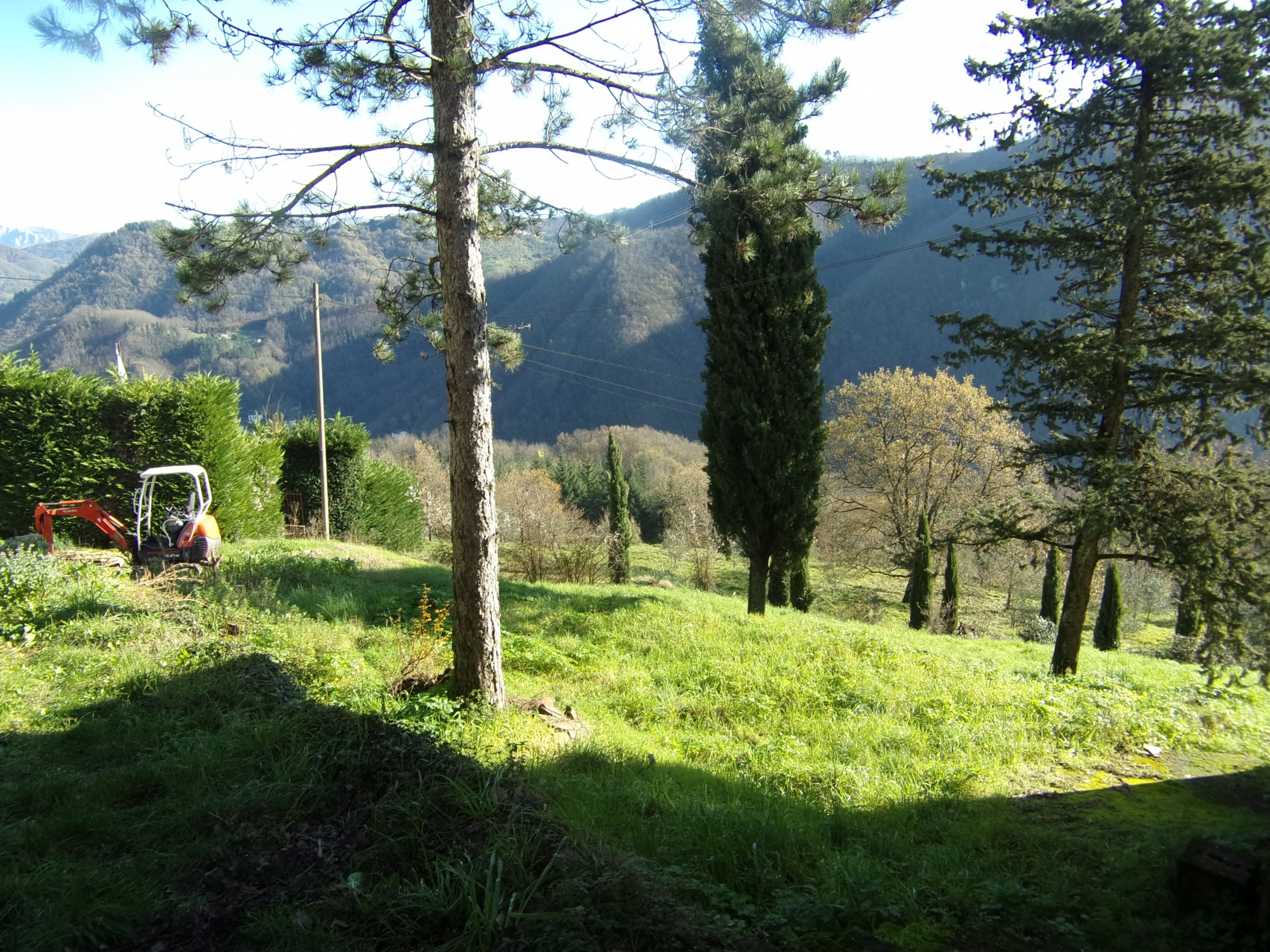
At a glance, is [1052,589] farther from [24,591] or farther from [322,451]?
[24,591]

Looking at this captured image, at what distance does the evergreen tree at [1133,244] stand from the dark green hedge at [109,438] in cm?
1389

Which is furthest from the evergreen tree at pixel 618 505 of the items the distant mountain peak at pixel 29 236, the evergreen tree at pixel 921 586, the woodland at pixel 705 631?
the distant mountain peak at pixel 29 236

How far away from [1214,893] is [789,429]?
8.97 meters

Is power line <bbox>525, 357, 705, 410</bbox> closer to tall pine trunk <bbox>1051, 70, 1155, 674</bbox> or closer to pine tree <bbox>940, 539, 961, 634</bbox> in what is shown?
pine tree <bbox>940, 539, 961, 634</bbox>

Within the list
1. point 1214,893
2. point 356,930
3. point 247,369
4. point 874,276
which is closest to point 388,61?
point 356,930

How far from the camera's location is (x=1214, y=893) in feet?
10.0

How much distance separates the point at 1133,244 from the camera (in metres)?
8.38

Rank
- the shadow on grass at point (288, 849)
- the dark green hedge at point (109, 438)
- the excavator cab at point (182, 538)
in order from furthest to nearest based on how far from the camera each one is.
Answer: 1. the dark green hedge at point (109, 438)
2. the excavator cab at point (182, 538)
3. the shadow on grass at point (288, 849)

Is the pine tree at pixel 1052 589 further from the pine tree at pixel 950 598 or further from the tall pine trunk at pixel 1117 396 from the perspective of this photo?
the tall pine trunk at pixel 1117 396

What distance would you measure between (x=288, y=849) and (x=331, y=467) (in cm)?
1713

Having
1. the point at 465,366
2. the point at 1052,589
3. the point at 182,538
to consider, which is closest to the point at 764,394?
the point at 465,366

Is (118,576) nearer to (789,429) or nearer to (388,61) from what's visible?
(388,61)

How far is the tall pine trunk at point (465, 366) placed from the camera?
5082 millimetres

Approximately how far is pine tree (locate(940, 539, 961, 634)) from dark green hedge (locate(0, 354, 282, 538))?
1926 centimetres
